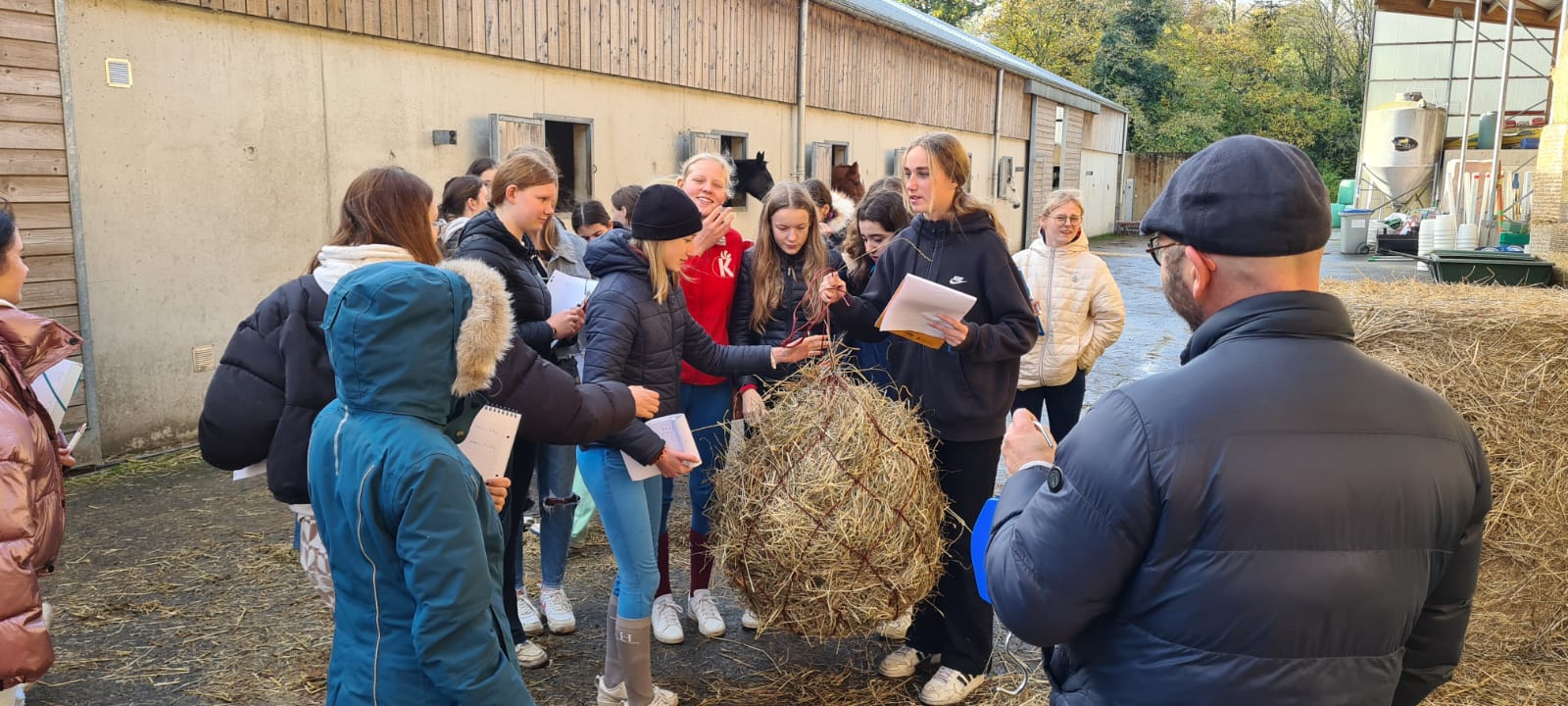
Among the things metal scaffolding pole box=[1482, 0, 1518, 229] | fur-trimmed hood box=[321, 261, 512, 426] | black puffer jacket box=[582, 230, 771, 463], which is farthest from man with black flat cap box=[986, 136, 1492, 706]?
metal scaffolding pole box=[1482, 0, 1518, 229]

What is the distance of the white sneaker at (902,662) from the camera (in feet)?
13.4

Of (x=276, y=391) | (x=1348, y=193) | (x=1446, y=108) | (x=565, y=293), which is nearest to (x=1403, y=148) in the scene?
(x=1446, y=108)

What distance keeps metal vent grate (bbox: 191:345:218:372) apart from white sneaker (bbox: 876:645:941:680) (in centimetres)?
564

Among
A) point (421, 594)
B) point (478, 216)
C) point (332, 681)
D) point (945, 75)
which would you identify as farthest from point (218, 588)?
point (945, 75)

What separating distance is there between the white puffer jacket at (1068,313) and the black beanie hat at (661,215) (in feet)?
8.38

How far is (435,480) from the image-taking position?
2219 millimetres

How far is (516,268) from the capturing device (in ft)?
13.0

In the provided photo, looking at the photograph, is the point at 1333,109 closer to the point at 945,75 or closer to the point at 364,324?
the point at 945,75

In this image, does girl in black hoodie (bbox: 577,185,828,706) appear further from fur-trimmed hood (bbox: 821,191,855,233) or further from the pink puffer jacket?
fur-trimmed hood (bbox: 821,191,855,233)

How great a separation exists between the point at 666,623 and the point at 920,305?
1.82 meters

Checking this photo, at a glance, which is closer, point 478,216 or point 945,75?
point 478,216

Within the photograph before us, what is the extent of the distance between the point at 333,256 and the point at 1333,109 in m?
47.7

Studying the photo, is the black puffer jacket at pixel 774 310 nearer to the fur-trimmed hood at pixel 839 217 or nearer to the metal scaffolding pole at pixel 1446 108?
the fur-trimmed hood at pixel 839 217

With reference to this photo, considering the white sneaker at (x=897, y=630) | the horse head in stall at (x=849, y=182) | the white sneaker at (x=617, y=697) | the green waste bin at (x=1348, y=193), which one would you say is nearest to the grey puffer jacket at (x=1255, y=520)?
the white sneaker at (x=617, y=697)
